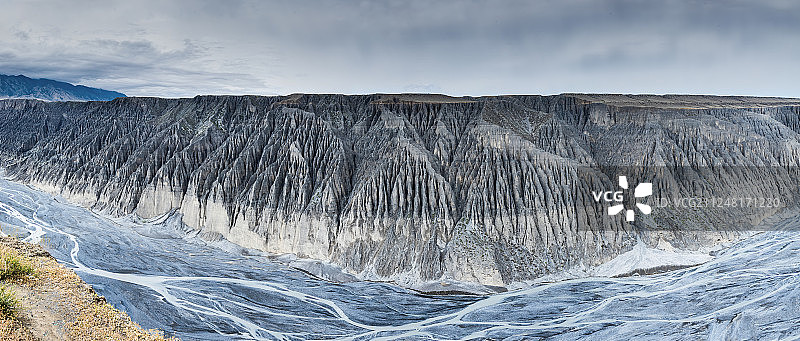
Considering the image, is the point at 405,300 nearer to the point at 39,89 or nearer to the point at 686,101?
the point at 686,101

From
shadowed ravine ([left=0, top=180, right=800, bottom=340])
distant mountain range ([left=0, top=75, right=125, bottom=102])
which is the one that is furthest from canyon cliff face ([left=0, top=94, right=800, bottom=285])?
distant mountain range ([left=0, top=75, right=125, bottom=102])

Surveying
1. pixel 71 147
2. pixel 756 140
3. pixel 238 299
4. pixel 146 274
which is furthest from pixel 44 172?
pixel 756 140

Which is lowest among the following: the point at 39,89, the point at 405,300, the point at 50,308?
the point at 405,300

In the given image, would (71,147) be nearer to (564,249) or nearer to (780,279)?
(564,249)

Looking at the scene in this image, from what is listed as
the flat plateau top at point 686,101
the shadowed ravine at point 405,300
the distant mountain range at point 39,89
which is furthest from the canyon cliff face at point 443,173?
the distant mountain range at point 39,89

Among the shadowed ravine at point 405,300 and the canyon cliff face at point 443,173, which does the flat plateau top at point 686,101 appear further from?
the shadowed ravine at point 405,300

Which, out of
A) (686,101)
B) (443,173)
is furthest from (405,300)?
(686,101)

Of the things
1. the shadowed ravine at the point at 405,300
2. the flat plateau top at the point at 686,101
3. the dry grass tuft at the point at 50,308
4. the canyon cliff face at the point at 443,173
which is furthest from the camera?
the flat plateau top at the point at 686,101
